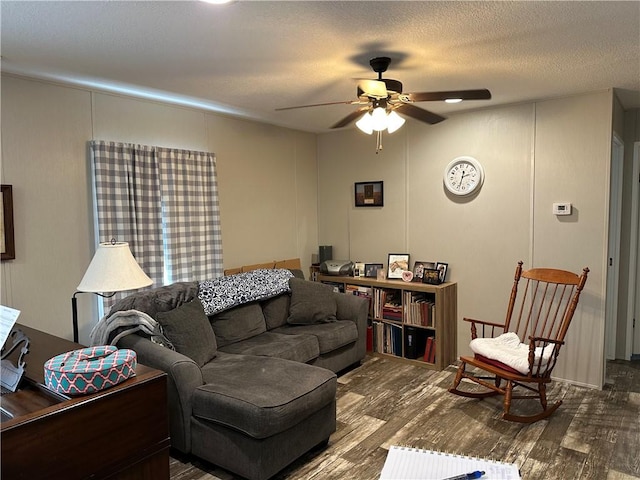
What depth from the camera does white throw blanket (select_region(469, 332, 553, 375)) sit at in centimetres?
309

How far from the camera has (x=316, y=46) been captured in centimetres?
240

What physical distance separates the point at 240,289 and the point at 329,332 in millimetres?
843

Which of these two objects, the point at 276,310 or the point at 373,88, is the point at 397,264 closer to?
the point at 276,310

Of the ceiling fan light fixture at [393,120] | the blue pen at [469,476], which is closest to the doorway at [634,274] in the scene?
the ceiling fan light fixture at [393,120]

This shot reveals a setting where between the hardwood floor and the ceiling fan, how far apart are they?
2.03 meters

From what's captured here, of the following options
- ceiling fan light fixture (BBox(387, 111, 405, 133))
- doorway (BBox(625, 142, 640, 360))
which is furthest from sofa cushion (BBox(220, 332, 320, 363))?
doorway (BBox(625, 142, 640, 360))

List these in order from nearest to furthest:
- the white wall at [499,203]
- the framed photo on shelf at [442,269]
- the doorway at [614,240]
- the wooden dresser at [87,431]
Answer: the wooden dresser at [87,431]
the white wall at [499,203]
the doorway at [614,240]
the framed photo on shelf at [442,269]

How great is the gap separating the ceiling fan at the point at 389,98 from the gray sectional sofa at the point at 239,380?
1.62 meters

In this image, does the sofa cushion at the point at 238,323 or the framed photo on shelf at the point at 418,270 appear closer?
the sofa cushion at the point at 238,323

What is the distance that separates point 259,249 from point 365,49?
8.61ft

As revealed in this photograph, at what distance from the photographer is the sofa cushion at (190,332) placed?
2.95 metres

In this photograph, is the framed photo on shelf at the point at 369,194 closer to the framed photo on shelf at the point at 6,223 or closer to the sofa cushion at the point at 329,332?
the sofa cushion at the point at 329,332

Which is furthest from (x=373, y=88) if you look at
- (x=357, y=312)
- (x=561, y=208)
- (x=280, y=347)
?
(x=357, y=312)

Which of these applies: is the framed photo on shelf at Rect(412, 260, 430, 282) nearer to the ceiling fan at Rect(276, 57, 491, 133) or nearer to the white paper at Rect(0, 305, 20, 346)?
the ceiling fan at Rect(276, 57, 491, 133)
